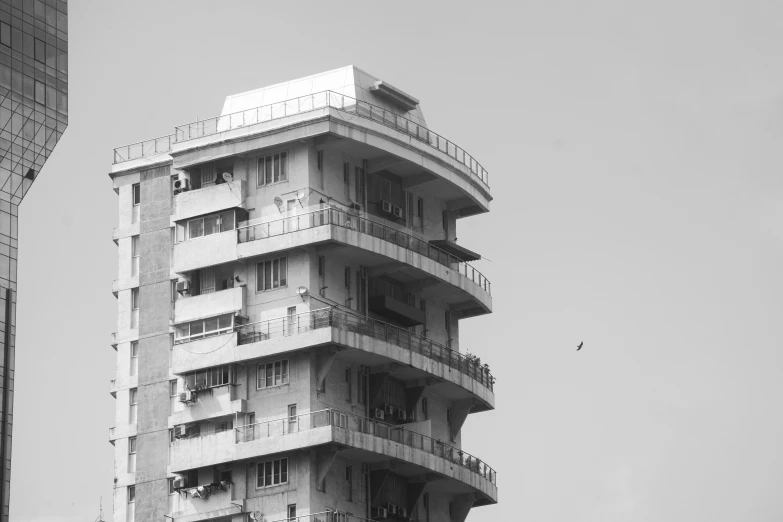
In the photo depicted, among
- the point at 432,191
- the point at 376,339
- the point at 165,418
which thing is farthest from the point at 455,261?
the point at 165,418

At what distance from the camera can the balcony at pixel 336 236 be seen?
108 meters

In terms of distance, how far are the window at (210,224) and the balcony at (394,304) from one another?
8.89 metres

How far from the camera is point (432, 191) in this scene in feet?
391

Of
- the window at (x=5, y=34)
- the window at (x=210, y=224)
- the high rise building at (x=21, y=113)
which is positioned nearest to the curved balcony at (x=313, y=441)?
the window at (x=210, y=224)

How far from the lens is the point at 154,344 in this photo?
113438 mm

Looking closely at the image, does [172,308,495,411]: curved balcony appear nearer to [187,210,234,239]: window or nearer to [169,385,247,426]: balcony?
[169,385,247,426]: balcony

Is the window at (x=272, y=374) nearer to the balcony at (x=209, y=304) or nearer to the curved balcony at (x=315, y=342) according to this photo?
the curved balcony at (x=315, y=342)

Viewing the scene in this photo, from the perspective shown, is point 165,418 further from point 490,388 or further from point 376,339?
point 490,388

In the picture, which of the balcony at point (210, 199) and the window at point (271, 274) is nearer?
the window at point (271, 274)

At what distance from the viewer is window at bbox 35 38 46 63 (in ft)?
440

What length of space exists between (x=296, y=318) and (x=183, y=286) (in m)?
8.76

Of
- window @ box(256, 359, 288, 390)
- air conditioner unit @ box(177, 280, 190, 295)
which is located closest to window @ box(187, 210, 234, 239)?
air conditioner unit @ box(177, 280, 190, 295)

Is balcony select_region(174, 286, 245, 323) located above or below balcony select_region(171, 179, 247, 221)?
below

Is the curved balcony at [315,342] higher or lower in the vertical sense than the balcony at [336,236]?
lower
